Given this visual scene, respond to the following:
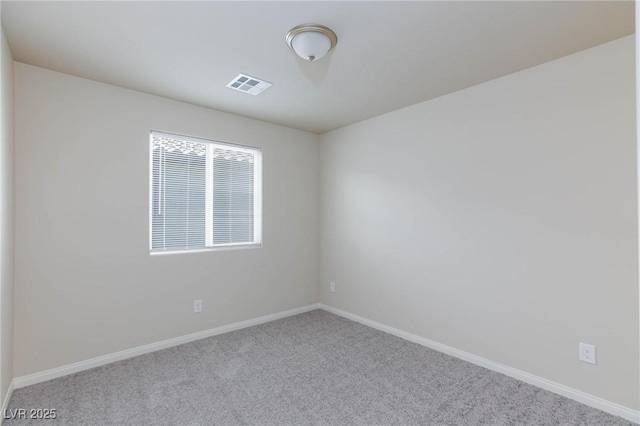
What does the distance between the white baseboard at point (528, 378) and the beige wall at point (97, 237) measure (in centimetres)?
183

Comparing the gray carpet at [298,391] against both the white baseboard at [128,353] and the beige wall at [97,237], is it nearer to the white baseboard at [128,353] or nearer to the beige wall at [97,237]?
the white baseboard at [128,353]

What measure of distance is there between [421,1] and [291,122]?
230cm

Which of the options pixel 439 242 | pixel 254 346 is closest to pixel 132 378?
pixel 254 346

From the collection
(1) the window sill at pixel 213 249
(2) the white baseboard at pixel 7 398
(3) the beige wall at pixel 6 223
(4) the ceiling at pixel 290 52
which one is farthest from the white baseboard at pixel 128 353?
(4) the ceiling at pixel 290 52

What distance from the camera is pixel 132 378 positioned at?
8.05 feet

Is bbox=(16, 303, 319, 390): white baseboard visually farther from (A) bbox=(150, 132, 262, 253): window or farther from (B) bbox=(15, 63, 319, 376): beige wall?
(A) bbox=(150, 132, 262, 253): window

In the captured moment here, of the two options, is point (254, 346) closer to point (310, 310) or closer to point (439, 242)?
point (310, 310)

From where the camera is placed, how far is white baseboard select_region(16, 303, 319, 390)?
2363mm

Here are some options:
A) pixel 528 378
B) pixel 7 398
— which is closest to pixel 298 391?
pixel 528 378

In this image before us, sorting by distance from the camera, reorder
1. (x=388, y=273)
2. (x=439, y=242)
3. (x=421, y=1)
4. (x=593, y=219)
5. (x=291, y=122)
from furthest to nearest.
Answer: (x=291, y=122) < (x=388, y=273) < (x=439, y=242) < (x=593, y=219) < (x=421, y=1)

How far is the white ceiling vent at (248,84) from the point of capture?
2.60 m

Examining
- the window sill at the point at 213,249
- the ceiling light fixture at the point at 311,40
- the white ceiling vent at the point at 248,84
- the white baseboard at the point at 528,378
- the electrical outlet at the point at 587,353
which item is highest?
the white ceiling vent at the point at 248,84

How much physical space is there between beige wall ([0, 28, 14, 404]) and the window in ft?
3.26

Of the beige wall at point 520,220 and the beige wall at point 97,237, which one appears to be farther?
the beige wall at point 97,237
